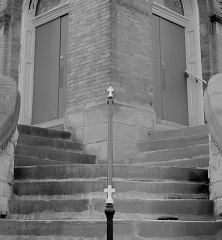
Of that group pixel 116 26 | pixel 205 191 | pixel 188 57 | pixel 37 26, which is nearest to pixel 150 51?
pixel 116 26

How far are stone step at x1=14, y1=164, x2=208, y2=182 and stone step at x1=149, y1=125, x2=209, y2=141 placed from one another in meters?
1.98

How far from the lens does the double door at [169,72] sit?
1055 cm

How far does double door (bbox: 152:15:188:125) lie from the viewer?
10.5 m

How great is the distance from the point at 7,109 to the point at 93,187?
133 cm

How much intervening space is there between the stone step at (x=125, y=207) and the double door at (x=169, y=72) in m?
4.94

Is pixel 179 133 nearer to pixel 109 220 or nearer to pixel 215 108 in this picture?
pixel 215 108

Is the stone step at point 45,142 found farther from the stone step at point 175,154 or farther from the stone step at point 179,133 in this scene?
the stone step at point 179,133

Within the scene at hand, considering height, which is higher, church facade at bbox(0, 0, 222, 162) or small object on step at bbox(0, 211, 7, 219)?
church facade at bbox(0, 0, 222, 162)

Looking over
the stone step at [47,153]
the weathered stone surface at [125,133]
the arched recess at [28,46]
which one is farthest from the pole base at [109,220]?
the arched recess at [28,46]

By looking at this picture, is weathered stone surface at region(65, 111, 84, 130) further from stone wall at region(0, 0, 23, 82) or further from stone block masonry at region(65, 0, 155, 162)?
stone wall at region(0, 0, 23, 82)

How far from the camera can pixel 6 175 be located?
564cm

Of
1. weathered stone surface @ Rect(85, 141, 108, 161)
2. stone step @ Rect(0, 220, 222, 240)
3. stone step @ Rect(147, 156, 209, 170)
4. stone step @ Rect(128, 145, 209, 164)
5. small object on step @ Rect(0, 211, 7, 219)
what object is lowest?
stone step @ Rect(0, 220, 222, 240)

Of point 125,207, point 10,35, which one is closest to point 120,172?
point 125,207

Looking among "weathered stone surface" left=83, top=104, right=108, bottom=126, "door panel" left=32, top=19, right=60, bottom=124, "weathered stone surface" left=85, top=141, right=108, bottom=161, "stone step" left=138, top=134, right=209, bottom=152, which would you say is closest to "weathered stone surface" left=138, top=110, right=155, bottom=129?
"stone step" left=138, top=134, right=209, bottom=152
